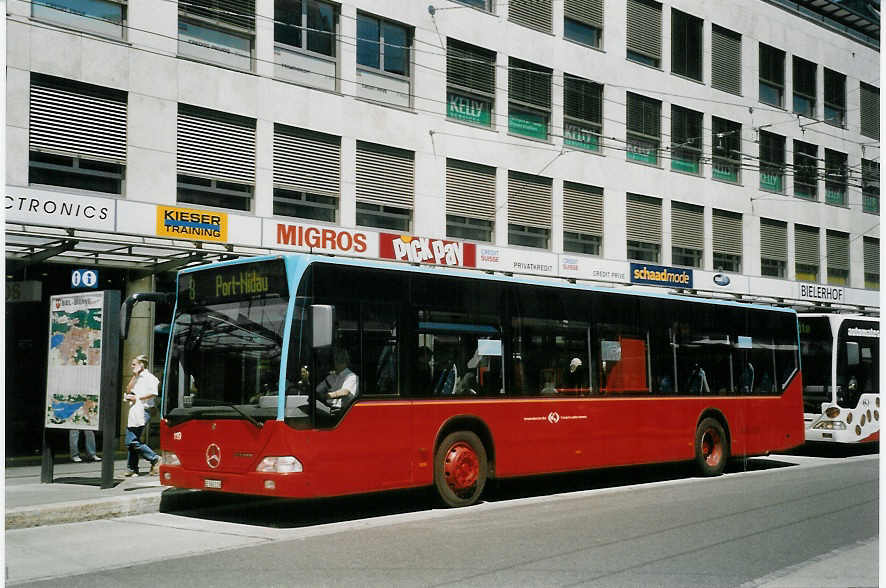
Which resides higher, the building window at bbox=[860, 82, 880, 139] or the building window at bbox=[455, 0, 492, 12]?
the building window at bbox=[860, 82, 880, 139]

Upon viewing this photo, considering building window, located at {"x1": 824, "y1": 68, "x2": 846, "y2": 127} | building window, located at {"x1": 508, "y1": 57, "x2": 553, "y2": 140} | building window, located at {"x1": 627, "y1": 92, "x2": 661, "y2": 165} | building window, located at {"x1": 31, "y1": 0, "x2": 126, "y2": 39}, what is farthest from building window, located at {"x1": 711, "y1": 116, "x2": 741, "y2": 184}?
building window, located at {"x1": 31, "y1": 0, "x2": 126, "y2": 39}

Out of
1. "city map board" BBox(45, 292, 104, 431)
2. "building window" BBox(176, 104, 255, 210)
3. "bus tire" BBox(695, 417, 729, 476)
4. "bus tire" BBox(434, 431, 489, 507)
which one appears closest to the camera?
"bus tire" BBox(434, 431, 489, 507)

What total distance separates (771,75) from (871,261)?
928cm

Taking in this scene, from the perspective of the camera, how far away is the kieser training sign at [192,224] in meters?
18.8

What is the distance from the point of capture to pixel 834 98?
37.5 metres

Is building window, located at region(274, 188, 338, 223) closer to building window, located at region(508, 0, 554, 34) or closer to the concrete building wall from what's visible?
the concrete building wall

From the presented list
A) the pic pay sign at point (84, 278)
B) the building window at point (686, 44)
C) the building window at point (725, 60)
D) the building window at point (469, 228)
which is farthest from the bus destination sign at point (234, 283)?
the building window at point (725, 60)

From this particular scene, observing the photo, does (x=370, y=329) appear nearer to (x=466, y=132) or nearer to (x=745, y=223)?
(x=466, y=132)

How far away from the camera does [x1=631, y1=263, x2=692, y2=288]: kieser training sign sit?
2891 centimetres

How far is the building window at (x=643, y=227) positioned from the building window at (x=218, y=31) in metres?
12.7

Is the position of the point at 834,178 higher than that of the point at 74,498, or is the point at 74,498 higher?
the point at 834,178

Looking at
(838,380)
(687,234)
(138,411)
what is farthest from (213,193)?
(687,234)

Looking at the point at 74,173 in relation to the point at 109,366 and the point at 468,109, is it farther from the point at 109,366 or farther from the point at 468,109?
the point at 468,109

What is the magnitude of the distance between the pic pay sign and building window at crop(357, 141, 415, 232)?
6.66m
